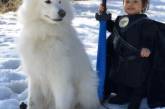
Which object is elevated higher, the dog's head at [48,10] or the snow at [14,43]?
the dog's head at [48,10]

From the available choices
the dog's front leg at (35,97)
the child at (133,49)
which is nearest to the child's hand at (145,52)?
the child at (133,49)

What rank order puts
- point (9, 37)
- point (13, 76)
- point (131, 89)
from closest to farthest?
point (131, 89) → point (13, 76) → point (9, 37)

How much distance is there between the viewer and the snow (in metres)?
4.32

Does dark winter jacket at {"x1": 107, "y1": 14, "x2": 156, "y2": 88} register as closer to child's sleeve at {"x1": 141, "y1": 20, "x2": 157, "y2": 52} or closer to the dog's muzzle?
child's sleeve at {"x1": 141, "y1": 20, "x2": 157, "y2": 52}

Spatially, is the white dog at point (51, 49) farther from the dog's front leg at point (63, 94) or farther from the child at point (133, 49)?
the child at point (133, 49)

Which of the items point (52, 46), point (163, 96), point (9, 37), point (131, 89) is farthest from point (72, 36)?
point (9, 37)

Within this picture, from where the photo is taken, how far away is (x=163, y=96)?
4215 millimetres

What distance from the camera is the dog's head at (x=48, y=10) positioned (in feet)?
11.7

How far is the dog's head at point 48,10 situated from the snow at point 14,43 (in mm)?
282

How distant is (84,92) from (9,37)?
330 cm

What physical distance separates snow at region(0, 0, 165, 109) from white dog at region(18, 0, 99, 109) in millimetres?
369

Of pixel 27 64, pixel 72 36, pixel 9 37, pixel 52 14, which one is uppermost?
pixel 52 14

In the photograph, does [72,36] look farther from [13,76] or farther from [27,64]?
[13,76]

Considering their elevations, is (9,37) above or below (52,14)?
below
